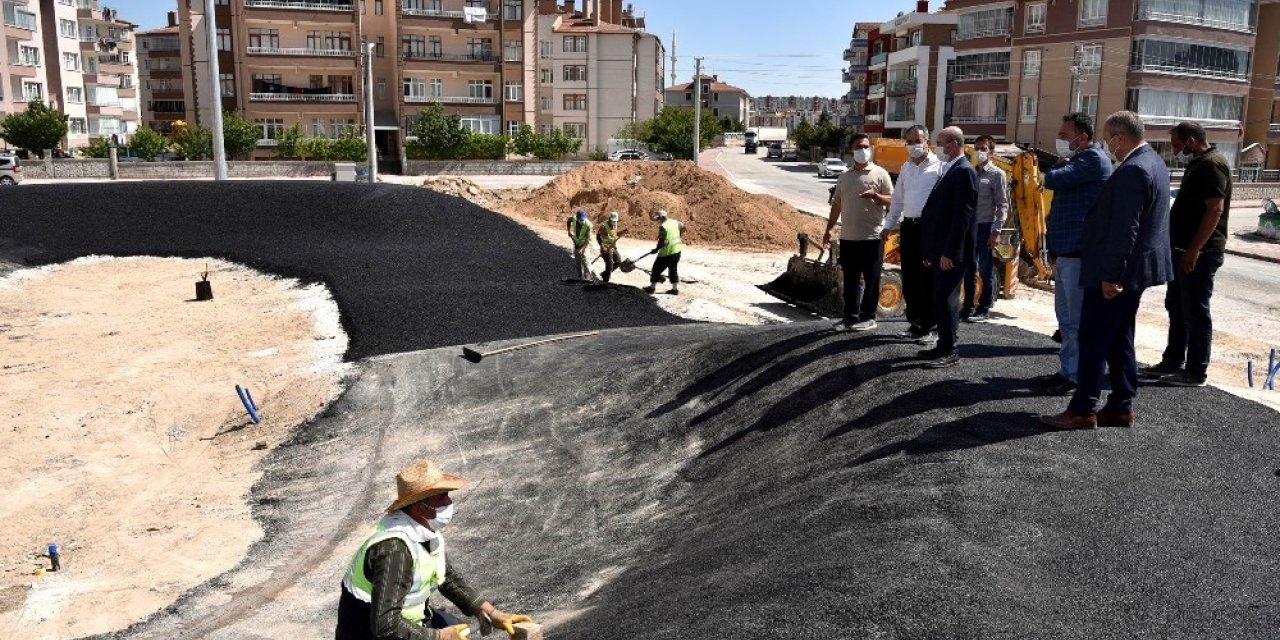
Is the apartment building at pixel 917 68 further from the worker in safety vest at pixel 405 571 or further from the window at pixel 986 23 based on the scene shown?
the worker in safety vest at pixel 405 571

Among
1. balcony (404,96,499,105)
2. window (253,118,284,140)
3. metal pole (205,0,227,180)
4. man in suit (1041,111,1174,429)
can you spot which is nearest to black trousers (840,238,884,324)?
man in suit (1041,111,1174,429)

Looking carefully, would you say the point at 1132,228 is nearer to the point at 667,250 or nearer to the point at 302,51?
the point at 667,250

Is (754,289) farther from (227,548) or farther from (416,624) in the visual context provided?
(416,624)

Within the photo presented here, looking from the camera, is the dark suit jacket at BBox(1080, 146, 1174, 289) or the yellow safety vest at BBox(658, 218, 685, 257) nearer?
the dark suit jacket at BBox(1080, 146, 1174, 289)

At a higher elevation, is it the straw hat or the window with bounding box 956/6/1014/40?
the window with bounding box 956/6/1014/40

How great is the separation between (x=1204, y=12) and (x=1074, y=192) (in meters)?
50.6

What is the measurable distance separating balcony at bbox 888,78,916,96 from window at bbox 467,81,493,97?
2842cm

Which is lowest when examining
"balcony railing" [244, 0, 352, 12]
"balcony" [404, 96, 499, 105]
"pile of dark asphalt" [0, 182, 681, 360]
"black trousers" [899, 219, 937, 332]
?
"pile of dark asphalt" [0, 182, 681, 360]

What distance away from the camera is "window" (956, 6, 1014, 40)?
56.0m

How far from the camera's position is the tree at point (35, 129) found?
168 feet

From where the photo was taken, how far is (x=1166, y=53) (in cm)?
4794

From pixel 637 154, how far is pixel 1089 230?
58.7m

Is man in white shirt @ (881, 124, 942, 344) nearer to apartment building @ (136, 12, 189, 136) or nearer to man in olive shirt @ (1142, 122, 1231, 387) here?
man in olive shirt @ (1142, 122, 1231, 387)

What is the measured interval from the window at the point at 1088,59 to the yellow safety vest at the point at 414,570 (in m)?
52.0
